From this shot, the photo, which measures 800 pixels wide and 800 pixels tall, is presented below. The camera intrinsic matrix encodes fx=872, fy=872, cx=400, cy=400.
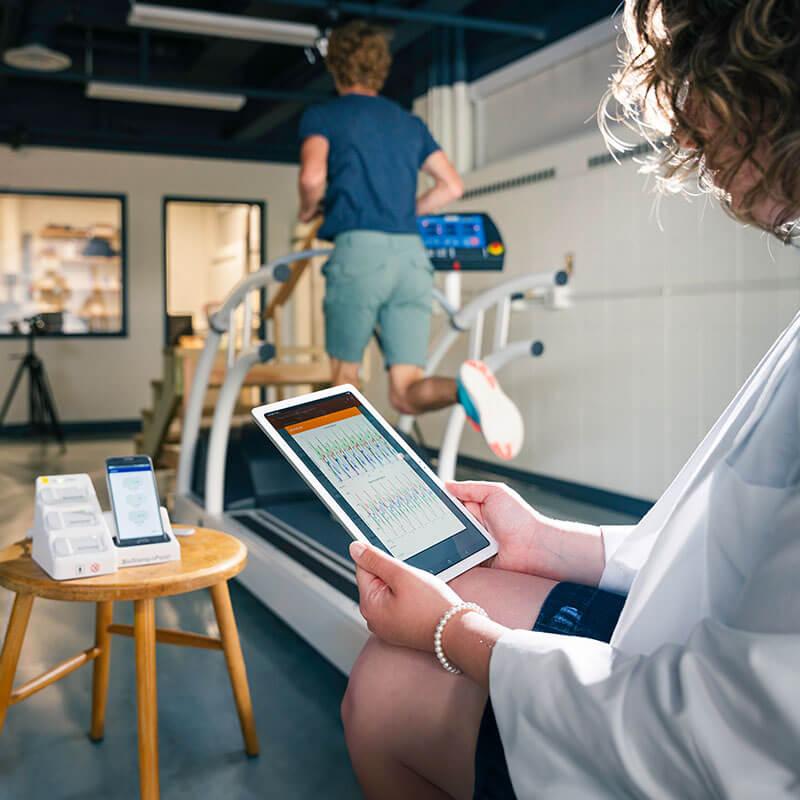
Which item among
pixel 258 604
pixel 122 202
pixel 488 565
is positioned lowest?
pixel 258 604

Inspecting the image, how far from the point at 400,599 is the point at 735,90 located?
1.99 ft

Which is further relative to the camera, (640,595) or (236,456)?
(236,456)

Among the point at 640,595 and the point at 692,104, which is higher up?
the point at 692,104

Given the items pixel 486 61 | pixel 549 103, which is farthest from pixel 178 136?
pixel 549 103

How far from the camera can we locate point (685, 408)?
13.7ft

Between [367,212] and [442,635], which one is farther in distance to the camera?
[367,212]

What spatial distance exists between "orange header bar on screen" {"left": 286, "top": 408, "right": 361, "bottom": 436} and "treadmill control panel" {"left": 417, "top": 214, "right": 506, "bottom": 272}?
2.42 metres

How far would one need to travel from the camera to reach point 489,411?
3.10m

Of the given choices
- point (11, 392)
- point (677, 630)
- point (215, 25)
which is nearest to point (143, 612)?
point (677, 630)

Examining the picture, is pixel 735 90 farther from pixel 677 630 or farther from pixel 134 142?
pixel 134 142

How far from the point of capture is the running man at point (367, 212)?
330 cm

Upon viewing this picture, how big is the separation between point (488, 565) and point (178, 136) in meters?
7.90

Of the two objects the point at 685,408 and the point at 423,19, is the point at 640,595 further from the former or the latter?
the point at 423,19

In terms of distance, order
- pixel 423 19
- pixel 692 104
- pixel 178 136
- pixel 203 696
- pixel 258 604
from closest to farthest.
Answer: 1. pixel 692 104
2. pixel 203 696
3. pixel 258 604
4. pixel 423 19
5. pixel 178 136
